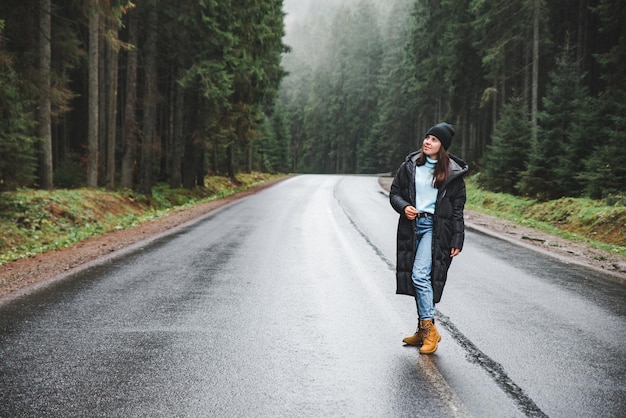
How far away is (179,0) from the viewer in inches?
849

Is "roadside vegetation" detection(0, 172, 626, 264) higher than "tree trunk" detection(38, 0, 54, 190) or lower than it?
lower

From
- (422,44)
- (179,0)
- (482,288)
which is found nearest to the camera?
(482,288)

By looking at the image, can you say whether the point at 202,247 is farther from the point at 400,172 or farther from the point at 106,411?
the point at 106,411

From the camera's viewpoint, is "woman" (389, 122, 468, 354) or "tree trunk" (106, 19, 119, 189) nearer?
"woman" (389, 122, 468, 354)

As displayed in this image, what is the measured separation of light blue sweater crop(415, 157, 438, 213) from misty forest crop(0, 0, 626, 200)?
30.0ft

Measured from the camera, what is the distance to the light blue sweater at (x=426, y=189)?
467 centimetres

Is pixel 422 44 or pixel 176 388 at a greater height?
pixel 422 44

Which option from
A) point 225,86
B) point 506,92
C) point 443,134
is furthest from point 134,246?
point 506,92

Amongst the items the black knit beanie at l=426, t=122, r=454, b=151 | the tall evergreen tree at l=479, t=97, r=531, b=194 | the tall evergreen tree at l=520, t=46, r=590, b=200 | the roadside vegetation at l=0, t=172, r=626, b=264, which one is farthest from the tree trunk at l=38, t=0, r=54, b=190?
the tall evergreen tree at l=479, t=97, r=531, b=194

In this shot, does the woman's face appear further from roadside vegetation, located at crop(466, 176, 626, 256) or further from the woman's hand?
roadside vegetation, located at crop(466, 176, 626, 256)

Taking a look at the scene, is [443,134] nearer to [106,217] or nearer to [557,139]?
[106,217]

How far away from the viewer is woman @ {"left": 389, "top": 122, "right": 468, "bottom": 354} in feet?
15.1

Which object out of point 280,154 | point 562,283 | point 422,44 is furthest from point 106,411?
point 280,154

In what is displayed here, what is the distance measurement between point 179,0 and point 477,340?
2083cm
